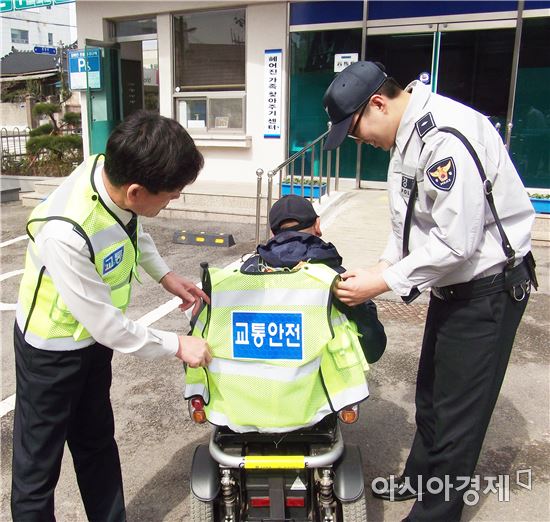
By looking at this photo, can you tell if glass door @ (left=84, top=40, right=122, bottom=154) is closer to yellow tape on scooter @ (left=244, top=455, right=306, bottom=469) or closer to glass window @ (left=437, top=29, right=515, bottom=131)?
glass window @ (left=437, top=29, right=515, bottom=131)

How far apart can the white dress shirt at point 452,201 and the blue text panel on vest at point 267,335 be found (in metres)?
0.38

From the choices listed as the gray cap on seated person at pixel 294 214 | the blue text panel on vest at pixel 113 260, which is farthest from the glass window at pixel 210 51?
the blue text panel on vest at pixel 113 260

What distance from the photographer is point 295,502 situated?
197 centimetres

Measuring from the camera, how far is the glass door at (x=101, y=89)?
1051 centimetres

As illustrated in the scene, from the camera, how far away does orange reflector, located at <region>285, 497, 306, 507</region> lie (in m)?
1.96

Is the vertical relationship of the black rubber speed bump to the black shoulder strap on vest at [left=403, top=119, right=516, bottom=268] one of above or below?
below

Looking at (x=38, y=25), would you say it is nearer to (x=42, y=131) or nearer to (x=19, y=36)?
(x=19, y=36)

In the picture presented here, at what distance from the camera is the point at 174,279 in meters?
2.27

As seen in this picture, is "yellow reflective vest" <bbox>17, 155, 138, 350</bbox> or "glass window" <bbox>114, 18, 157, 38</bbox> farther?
"glass window" <bbox>114, 18, 157, 38</bbox>

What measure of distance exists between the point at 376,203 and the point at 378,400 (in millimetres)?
4771

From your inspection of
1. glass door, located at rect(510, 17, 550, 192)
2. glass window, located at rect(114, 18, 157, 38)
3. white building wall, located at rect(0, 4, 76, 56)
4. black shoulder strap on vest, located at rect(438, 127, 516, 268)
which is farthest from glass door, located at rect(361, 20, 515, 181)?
white building wall, located at rect(0, 4, 76, 56)

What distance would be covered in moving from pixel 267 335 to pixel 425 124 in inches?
35.4

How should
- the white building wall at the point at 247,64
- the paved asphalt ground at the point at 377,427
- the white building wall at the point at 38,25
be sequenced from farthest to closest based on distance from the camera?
1. the white building wall at the point at 38,25
2. the white building wall at the point at 247,64
3. the paved asphalt ground at the point at 377,427

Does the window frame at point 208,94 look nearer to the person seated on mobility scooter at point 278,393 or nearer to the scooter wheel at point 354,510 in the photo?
the person seated on mobility scooter at point 278,393
